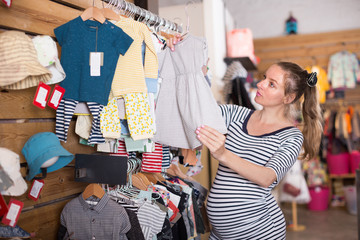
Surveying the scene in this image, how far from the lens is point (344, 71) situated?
5.89m

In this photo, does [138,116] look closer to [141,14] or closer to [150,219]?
[150,219]

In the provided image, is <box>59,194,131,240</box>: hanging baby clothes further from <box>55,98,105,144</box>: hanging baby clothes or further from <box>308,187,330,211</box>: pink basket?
→ <box>308,187,330,211</box>: pink basket

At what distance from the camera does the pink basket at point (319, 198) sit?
5.81 meters

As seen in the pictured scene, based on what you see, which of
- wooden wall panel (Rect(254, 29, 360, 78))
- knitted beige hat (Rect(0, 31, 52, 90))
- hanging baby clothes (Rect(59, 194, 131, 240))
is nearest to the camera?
knitted beige hat (Rect(0, 31, 52, 90))

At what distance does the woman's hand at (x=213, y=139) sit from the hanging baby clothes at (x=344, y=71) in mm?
4796

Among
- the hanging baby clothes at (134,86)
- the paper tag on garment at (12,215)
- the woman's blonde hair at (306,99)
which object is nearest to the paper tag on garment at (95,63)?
the hanging baby clothes at (134,86)

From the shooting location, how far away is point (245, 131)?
216 cm

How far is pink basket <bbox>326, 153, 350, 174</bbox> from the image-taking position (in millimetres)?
5863

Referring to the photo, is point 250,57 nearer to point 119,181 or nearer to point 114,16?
point 114,16

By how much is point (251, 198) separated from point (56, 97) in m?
1.18

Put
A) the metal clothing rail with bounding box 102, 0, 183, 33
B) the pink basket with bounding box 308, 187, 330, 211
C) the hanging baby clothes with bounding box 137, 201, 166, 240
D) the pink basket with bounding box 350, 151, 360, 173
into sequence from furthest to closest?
the pink basket with bounding box 308, 187, 330, 211 → the pink basket with bounding box 350, 151, 360, 173 → the metal clothing rail with bounding box 102, 0, 183, 33 → the hanging baby clothes with bounding box 137, 201, 166, 240

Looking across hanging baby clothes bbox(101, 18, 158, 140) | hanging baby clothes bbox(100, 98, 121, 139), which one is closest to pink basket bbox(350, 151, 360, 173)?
hanging baby clothes bbox(101, 18, 158, 140)

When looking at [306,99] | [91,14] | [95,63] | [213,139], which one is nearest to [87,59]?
[95,63]

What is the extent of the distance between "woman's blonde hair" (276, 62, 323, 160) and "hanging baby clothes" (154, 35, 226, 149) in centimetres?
45
